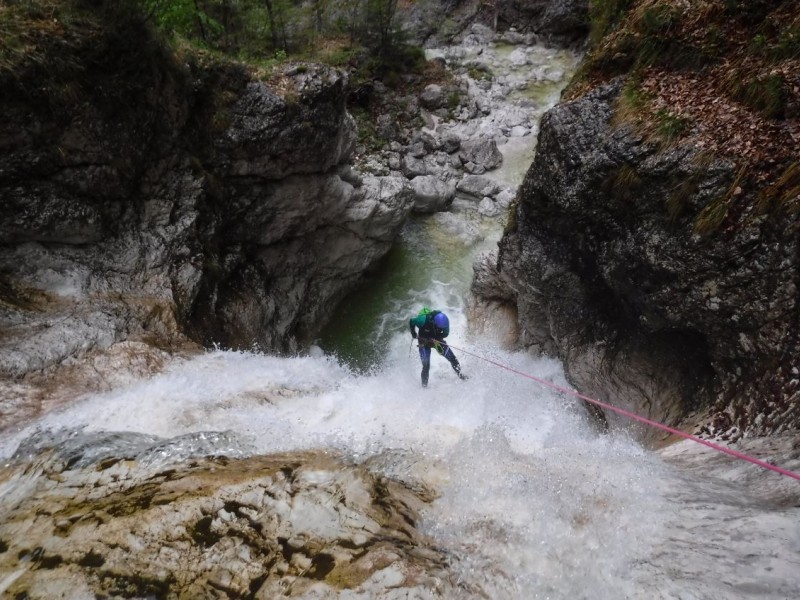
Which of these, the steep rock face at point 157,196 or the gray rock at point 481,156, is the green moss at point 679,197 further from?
the gray rock at point 481,156

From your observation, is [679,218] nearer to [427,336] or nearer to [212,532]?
[427,336]

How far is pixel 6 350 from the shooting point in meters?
6.25

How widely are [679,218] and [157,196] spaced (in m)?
9.15

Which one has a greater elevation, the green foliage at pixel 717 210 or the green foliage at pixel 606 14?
the green foliage at pixel 606 14

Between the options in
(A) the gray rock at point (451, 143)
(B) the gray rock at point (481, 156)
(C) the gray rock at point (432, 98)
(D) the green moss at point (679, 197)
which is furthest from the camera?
(C) the gray rock at point (432, 98)

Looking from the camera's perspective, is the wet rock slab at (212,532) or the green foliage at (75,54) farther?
the green foliage at (75,54)

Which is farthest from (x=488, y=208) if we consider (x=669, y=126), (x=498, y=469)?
(x=498, y=469)

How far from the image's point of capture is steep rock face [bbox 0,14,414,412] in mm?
7176

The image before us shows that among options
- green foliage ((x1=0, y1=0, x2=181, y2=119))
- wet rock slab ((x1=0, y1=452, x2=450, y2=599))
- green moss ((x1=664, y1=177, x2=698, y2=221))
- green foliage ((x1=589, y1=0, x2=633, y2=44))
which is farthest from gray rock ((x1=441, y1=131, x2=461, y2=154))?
wet rock slab ((x1=0, y1=452, x2=450, y2=599))

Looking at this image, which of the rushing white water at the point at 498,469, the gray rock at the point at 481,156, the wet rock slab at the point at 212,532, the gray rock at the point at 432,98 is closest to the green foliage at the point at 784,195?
the rushing white water at the point at 498,469

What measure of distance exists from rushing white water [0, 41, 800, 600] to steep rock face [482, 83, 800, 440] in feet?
A: 4.20

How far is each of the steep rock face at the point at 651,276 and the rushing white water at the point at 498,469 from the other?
1.28 meters

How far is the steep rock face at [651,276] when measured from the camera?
5465 mm

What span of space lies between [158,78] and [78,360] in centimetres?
530
